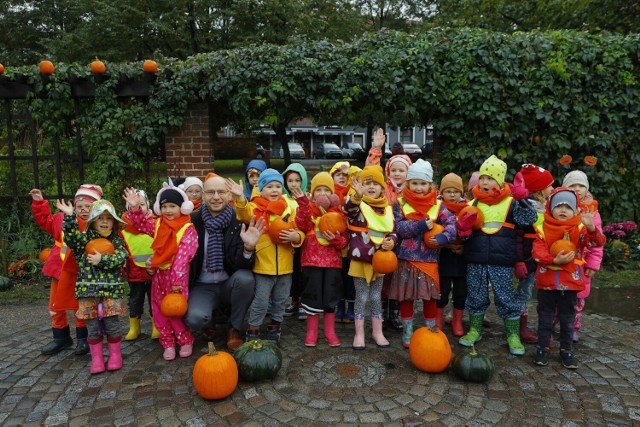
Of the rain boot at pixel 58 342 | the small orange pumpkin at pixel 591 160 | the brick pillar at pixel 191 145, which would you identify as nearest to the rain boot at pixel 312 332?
the rain boot at pixel 58 342

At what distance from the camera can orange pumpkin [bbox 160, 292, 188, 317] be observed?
376 centimetres

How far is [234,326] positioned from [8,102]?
565 centimetres

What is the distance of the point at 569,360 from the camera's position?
154 inches

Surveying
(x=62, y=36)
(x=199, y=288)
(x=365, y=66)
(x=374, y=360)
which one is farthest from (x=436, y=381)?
(x=62, y=36)

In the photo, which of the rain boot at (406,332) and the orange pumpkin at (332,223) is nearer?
the orange pumpkin at (332,223)

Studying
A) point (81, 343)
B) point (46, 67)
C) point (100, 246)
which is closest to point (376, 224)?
point (100, 246)

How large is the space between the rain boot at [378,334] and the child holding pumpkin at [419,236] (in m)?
0.32

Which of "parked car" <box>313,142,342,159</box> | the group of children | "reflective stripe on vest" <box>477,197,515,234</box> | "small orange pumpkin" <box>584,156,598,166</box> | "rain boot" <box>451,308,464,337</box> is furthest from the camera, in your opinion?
"parked car" <box>313,142,342,159</box>

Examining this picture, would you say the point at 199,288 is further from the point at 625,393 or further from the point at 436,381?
the point at 625,393

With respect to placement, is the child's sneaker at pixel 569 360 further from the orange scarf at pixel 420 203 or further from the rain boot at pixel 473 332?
the orange scarf at pixel 420 203

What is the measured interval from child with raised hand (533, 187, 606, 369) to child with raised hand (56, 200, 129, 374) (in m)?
3.48

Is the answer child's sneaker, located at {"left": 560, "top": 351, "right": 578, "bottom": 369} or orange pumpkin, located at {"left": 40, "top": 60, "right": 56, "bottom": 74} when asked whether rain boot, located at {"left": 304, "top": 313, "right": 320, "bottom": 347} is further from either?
orange pumpkin, located at {"left": 40, "top": 60, "right": 56, "bottom": 74}

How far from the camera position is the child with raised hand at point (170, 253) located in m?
3.95

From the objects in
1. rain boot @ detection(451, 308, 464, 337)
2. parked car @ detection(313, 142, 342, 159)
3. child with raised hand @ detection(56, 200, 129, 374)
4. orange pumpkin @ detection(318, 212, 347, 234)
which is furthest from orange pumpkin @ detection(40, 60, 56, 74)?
parked car @ detection(313, 142, 342, 159)
